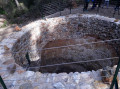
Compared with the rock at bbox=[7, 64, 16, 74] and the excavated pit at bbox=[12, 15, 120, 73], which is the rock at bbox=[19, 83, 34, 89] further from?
the excavated pit at bbox=[12, 15, 120, 73]

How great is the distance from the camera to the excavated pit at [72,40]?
541 cm

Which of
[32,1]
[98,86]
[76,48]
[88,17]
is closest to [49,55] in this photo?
[76,48]

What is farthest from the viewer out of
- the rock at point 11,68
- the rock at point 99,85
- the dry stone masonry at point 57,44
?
the dry stone masonry at point 57,44

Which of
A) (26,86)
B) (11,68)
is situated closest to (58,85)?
(26,86)

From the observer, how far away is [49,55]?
643 centimetres

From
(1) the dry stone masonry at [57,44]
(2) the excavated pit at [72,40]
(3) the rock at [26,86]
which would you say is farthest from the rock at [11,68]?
(2) the excavated pit at [72,40]

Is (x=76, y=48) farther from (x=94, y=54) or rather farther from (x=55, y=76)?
(x=55, y=76)

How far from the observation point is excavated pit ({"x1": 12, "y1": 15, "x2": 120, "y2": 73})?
5414 millimetres

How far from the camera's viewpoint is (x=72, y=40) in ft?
21.2

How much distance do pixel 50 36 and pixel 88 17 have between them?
2221 millimetres

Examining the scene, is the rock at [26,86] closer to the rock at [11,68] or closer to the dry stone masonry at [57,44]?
the dry stone masonry at [57,44]

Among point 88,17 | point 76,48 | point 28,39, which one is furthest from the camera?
point 76,48

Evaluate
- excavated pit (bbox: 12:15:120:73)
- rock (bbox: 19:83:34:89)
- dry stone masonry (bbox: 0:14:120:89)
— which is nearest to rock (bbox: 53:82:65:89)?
dry stone masonry (bbox: 0:14:120:89)

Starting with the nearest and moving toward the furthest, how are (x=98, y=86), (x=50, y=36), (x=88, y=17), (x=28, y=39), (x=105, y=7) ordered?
(x=98, y=86) → (x=28, y=39) → (x=88, y=17) → (x=50, y=36) → (x=105, y=7)
